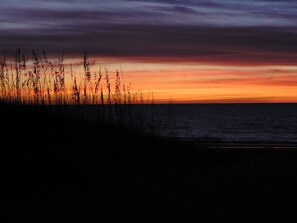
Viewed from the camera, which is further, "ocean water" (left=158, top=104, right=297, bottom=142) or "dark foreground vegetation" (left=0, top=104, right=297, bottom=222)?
"ocean water" (left=158, top=104, right=297, bottom=142)

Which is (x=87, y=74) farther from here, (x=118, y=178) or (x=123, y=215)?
(x=123, y=215)

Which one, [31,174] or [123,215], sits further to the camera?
[31,174]

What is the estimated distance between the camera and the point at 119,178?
38.1 ft

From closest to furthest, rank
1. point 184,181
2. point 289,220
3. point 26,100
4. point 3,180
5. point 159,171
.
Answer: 1. point 289,220
2. point 3,180
3. point 184,181
4. point 159,171
5. point 26,100

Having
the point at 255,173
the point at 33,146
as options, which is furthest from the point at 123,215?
the point at 255,173

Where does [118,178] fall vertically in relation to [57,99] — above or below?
below

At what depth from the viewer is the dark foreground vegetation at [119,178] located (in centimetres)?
871

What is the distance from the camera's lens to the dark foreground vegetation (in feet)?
28.6

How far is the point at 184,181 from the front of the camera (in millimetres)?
11508

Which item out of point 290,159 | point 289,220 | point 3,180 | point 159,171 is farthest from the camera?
point 290,159

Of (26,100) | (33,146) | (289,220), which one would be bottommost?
(289,220)

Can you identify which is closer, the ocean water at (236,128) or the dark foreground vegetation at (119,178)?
the dark foreground vegetation at (119,178)

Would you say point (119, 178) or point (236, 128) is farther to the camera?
point (236, 128)

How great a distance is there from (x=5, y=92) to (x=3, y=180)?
465 cm
